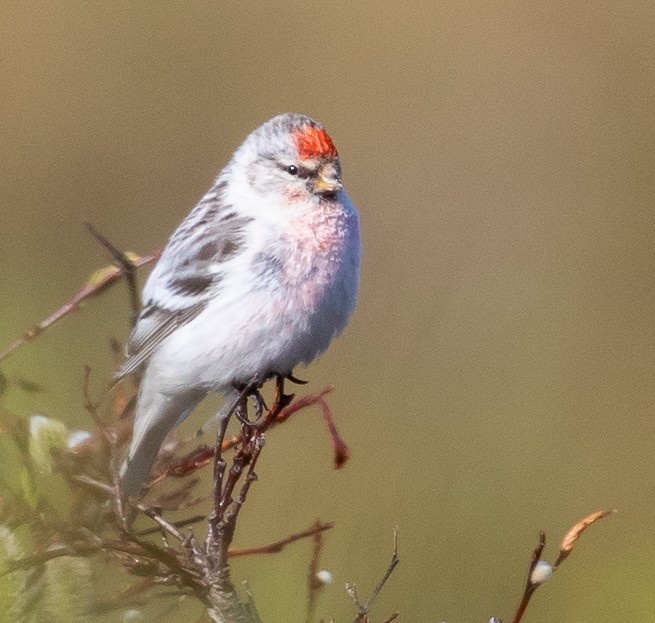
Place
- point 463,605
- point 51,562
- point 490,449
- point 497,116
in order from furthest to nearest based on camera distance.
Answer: point 497,116, point 490,449, point 463,605, point 51,562

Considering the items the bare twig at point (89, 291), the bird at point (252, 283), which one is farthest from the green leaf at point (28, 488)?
the bird at point (252, 283)

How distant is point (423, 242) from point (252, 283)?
Result: 3.88m

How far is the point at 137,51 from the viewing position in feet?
28.9

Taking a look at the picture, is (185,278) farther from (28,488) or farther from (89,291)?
(28,488)

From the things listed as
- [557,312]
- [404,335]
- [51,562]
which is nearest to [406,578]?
[404,335]

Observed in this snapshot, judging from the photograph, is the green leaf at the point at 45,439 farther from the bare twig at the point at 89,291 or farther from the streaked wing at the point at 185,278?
the streaked wing at the point at 185,278

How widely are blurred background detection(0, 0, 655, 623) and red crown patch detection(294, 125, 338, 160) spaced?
0.84m

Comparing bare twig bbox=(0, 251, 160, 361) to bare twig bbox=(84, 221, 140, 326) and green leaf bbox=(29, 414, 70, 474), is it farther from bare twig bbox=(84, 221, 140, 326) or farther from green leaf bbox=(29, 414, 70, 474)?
green leaf bbox=(29, 414, 70, 474)

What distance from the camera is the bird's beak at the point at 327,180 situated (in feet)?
12.5

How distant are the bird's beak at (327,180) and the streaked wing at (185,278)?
24cm

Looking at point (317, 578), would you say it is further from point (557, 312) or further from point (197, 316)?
point (557, 312)

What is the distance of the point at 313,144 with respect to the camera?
382 cm

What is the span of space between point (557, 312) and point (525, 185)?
5.17ft

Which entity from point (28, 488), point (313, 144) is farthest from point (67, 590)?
point (313, 144)
